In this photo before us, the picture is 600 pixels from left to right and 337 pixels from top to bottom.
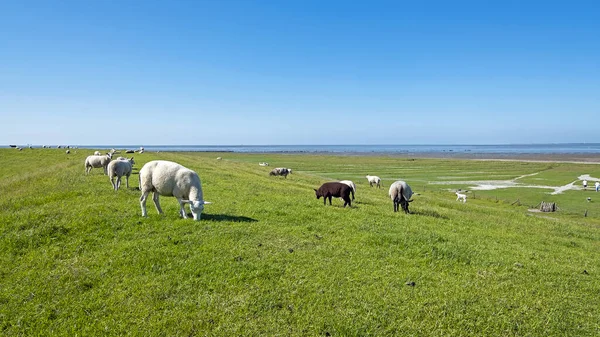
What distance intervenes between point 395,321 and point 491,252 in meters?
6.87

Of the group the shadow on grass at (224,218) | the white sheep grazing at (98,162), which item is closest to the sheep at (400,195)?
the shadow on grass at (224,218)

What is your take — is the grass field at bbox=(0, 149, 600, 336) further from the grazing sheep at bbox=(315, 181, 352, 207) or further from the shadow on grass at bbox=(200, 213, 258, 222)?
the grazing sheep at bbox=(315, 181, 352, 207)

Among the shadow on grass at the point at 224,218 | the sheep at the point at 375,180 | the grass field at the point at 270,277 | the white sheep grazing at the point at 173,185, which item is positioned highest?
the white sheep grazing at the point at 173,185

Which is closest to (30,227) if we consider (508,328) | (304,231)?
(304,231)

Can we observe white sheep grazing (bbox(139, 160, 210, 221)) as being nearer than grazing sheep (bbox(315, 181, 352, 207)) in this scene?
Yes

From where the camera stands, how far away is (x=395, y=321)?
7414 millimetres

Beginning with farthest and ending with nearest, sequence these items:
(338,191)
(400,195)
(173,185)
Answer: (400,195), (338,191), (173,185)

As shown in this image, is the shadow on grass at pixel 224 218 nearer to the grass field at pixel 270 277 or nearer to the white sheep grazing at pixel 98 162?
the grass field at pixel 270 277

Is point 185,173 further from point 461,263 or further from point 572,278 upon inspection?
point 572,278

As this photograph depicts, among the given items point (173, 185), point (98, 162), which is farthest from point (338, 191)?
point (98, 162)

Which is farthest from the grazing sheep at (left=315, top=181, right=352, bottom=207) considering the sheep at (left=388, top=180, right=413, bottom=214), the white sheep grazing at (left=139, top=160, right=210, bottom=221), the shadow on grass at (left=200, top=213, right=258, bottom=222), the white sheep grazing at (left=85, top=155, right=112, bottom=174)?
the white sheep grazing at (left=85, top=155, right=112, bottom=174)

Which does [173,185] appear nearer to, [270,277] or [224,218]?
[224,218]

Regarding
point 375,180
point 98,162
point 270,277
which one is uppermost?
point 98,162

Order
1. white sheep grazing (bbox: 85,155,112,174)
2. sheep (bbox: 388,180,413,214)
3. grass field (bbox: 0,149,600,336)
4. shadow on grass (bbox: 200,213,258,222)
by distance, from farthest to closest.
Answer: white sheep grazing (bbox: 85,155,112,174), sheep (bbox: 388,180,413,214), shadow on grass (bbox: 200,213,258,222), grass field (bbox: 0,149,600,336)
